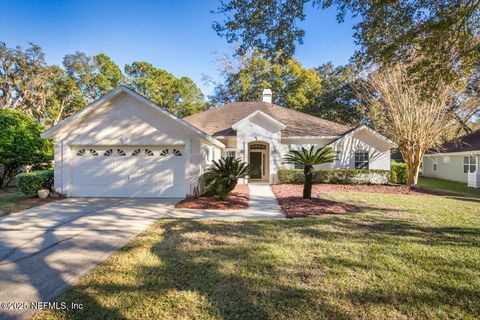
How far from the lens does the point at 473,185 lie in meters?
17.9

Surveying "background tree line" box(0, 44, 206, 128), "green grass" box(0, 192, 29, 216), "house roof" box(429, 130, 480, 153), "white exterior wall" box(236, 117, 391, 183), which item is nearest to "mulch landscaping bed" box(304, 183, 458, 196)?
"white exterior wall" box(236, 117, 391, 183)

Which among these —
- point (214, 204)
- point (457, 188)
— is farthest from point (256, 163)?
point (457, 188)

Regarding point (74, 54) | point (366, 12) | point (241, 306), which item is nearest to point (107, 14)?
point (366, 12)

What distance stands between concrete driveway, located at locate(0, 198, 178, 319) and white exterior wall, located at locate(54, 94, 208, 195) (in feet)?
6.75

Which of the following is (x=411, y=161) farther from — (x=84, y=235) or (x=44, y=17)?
(x=44, y=17)

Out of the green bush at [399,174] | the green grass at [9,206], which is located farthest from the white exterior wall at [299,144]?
the green grass at [9,206]

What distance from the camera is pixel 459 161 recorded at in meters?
21.7

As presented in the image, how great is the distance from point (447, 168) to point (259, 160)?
61.7 feet

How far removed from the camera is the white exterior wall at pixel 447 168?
21469 mm

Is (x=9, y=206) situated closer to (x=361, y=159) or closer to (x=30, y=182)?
(x=30, y=182)

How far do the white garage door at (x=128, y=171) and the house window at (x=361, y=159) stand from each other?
12537 millimetres

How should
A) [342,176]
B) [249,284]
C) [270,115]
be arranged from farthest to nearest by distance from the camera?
[270,115] → [342,176] → [249,284]

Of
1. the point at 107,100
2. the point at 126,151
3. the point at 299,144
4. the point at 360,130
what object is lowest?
the point at 126,151

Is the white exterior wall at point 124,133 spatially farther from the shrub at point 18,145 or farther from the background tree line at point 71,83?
the background tree line at point 71,83
